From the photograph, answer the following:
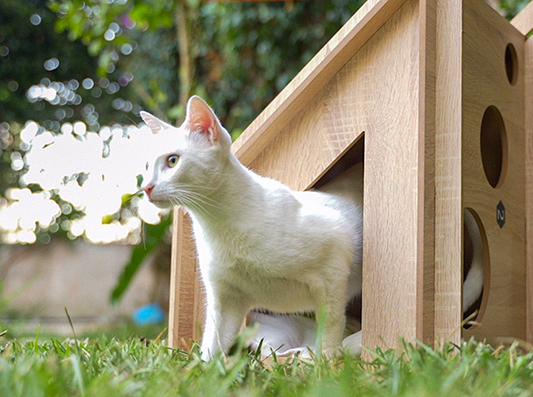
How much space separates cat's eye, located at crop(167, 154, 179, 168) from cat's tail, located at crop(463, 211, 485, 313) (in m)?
→ 0.90

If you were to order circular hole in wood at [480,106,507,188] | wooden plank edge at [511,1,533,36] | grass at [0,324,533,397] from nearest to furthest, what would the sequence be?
grass at [0,324,533,397], circular hole in wood at [480,106,507,188], wooden plank edge at [511,1,533,36]

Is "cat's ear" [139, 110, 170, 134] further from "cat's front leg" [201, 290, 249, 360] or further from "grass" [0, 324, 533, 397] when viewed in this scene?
"grass" [0, 324, 533, 397]

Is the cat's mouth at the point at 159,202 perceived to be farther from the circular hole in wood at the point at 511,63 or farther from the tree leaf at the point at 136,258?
the tree leaf at the point at 136,258

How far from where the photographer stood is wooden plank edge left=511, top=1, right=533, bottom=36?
2.01 metres

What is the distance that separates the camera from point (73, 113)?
19.9ft

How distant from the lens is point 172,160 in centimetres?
145

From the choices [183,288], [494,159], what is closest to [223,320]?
[183,288]

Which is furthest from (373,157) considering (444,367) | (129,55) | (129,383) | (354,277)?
(129,55)

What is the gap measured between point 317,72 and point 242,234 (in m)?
0.51

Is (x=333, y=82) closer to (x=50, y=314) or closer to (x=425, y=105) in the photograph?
(x=425, y=105)

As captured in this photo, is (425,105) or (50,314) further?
(50,314)

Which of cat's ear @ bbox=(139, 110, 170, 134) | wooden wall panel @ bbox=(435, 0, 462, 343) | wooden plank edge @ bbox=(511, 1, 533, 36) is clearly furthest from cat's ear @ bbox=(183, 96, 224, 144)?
wooden plank edge @ bbox=(511, 1, 533, 36)

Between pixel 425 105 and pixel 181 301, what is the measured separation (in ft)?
2.95

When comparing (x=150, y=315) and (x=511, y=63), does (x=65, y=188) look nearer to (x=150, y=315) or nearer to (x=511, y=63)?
(x=150, y=315)
